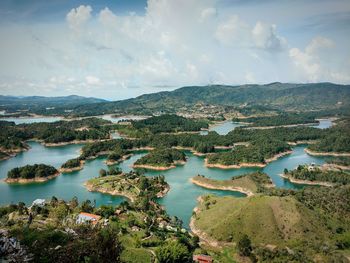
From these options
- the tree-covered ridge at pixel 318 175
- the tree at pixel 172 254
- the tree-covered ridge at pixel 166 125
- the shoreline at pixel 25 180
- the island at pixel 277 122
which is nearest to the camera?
the tree at pixel 172 254

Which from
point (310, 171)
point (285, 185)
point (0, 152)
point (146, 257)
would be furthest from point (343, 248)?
point (0, 152)

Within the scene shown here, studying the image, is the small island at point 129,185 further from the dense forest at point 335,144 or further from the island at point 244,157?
the dense forest at point 335,144

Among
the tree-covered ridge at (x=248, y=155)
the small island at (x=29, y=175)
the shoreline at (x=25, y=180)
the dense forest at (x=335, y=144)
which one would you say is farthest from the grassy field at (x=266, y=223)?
the dense forest at (x=335, y=144)

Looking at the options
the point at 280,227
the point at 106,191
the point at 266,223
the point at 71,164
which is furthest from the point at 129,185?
the point at 280,227

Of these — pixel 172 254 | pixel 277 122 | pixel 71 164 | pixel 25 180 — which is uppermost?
pixel 277 122

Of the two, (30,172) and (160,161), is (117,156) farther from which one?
(30,172)

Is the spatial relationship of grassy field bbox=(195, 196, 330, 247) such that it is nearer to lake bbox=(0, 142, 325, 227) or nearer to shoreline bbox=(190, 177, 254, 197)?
lake bbox=(0, 142, 325, 227)
